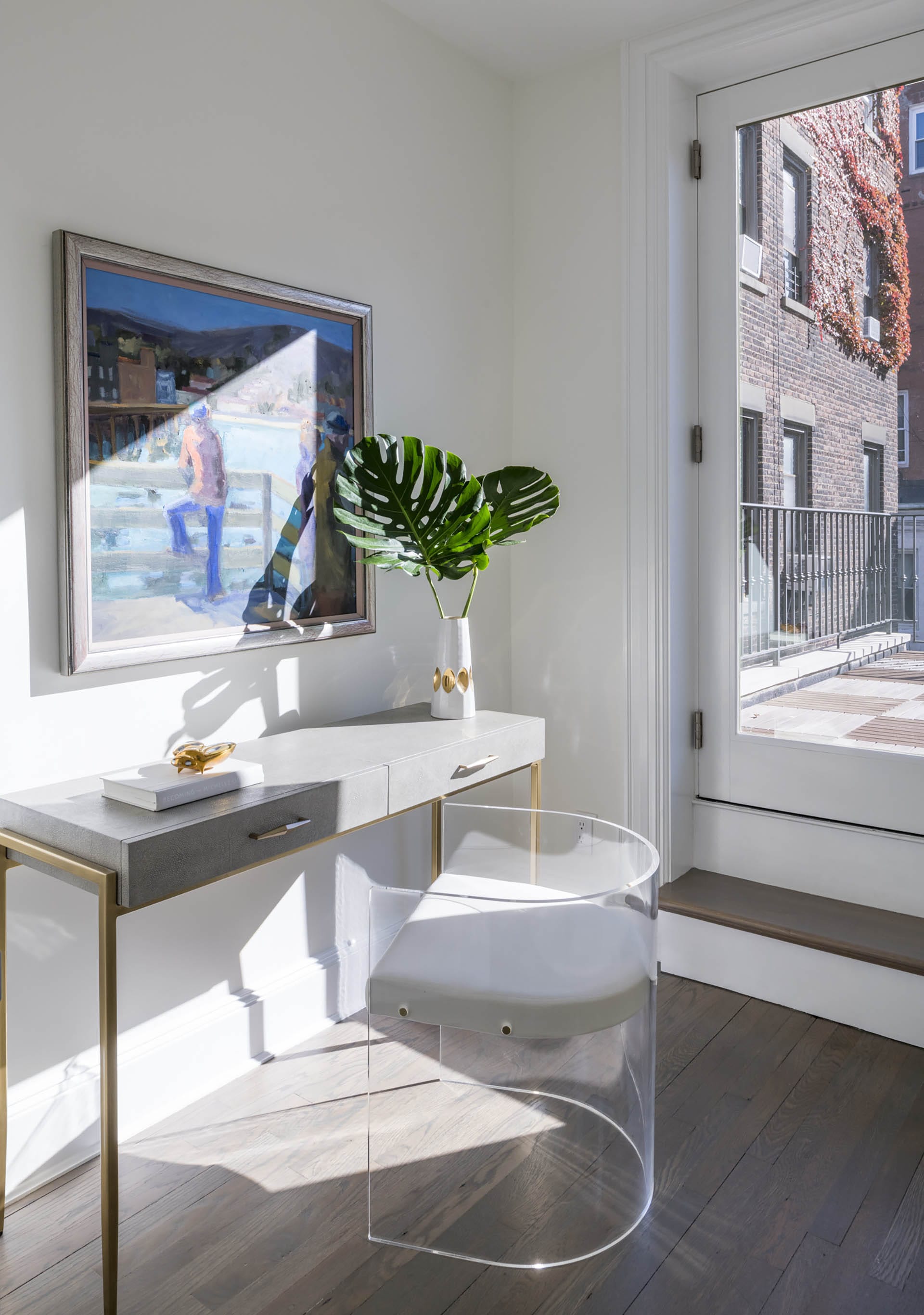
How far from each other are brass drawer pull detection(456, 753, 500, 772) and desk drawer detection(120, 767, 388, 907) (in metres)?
0.27

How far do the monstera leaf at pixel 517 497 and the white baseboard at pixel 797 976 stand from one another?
1.13 metres

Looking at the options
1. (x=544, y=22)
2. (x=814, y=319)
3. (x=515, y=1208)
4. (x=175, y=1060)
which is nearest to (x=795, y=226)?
(x=814, y=319)

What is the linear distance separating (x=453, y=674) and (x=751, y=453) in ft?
3.75

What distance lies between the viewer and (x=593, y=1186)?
6.04 feet

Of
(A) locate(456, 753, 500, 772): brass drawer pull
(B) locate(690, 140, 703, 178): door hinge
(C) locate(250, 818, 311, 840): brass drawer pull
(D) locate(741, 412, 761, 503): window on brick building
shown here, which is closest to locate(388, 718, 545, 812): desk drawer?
(A) locate(456, 753, 500, 772): brass drawer pull

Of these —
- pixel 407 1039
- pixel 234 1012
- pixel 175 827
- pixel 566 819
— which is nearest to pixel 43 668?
pixel 175 827

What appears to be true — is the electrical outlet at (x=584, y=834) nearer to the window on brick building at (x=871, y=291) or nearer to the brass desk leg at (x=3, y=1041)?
the brass desk leg at (x=3, y=1041)

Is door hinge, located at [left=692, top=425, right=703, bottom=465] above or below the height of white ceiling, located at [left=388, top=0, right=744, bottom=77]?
below

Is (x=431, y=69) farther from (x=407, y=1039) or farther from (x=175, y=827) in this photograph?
(x=407, y=1039)

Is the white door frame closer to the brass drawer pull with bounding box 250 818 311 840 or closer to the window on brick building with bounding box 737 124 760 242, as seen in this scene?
the window on brick building with bounding box 737 124 760 242

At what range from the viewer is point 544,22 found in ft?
8.61

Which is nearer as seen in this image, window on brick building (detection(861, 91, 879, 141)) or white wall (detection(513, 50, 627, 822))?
window on brick building (detection(861, 91, 879, 141))

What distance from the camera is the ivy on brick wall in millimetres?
2506

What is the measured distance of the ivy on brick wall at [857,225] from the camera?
98.7 inches
